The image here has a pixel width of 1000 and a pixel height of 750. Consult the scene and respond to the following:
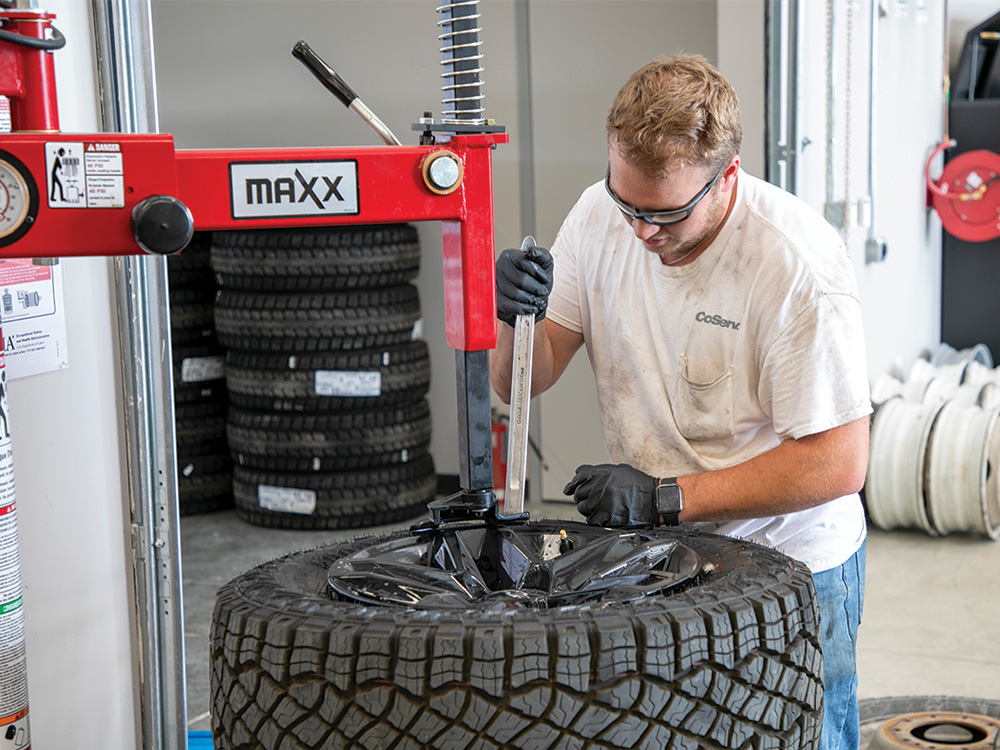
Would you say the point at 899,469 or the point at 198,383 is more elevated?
the point at 198,383

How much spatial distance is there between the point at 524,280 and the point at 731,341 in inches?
13.8

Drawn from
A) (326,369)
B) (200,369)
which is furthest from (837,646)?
(200,369)

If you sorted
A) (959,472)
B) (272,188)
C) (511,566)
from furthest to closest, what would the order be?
(959,472) < (511,566) < (272,188)

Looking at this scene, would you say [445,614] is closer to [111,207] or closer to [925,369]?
[111,207]

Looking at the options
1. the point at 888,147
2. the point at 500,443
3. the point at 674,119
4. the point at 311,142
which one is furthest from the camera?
the point at 888,147

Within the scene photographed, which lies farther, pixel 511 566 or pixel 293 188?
pixel 511 566

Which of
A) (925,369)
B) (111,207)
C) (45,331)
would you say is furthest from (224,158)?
(925,369)

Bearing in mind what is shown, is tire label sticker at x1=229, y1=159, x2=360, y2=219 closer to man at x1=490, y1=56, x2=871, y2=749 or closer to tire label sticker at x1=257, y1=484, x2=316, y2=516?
man at x1=490, y1=56, x2=871, y2=749

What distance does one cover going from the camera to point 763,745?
1.00m

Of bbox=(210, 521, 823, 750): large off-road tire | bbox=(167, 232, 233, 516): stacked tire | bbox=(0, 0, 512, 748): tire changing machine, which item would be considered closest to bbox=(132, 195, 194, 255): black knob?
bbox=(0, 0, 512, 748): tire changing machine

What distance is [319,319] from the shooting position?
3887 mm

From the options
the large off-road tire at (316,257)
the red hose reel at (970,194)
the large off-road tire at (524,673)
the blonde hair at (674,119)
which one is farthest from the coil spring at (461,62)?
the red hose reel at (970,194)

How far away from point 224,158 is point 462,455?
40cm

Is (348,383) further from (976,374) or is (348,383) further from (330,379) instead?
(976,374)
